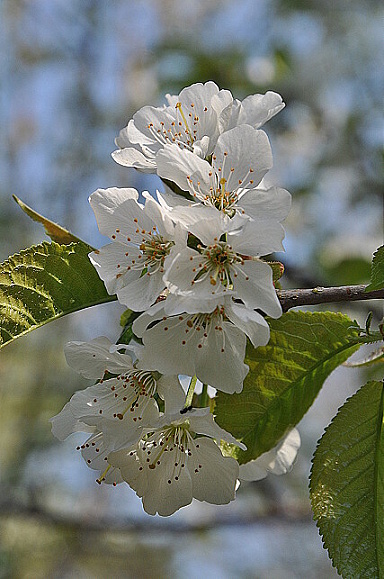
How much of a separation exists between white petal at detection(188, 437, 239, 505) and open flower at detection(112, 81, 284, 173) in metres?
0.28

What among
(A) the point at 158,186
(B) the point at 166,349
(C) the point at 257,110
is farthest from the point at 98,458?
(A) the point at 158,186

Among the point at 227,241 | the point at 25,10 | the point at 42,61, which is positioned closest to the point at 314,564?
the point at 42,61

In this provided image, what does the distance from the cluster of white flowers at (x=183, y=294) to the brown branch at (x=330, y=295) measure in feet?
0.12

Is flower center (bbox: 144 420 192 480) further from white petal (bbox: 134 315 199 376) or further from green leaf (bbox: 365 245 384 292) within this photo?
green leaf (bbox: 365 245 384 292)

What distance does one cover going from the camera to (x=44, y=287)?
587 millimetres

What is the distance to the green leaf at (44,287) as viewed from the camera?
0.57 metres

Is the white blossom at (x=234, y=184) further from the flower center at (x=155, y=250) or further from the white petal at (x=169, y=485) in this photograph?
the white petal at (x=169, y=485)

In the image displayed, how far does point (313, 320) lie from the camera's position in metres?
0.59

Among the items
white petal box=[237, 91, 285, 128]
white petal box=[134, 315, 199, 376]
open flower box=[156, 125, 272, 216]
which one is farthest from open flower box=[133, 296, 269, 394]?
white petal box=[237, 91, 285, 128]

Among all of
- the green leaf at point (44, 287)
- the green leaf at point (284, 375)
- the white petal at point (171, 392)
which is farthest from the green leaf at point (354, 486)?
the green leaf at point (44, 287)

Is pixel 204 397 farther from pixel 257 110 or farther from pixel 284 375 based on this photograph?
pixel 257 110

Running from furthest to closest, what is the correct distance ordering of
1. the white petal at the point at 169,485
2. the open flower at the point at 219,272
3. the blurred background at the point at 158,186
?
the blurred background at the point at 158,186 < the white petal at the point at 169,485 < the open flower at the point at 219,272

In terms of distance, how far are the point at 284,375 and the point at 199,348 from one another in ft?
0.33

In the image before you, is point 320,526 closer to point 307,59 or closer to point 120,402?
point 120,402
